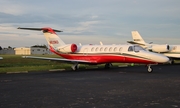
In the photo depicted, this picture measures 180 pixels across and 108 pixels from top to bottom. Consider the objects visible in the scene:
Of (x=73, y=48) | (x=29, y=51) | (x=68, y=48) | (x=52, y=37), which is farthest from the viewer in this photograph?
(x=29, y=51)

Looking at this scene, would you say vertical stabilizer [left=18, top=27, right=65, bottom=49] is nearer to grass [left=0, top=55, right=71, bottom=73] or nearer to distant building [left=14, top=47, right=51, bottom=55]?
grass [left=0, top=55, right=71, bottom=73]

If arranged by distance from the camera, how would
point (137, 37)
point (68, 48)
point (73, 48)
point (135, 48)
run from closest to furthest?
point (135, 48), point (73, 48), point (68, 48), point (137, 37)

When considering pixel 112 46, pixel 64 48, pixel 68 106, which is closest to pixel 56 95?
pixel 68 106

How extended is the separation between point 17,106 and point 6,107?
0.97ft

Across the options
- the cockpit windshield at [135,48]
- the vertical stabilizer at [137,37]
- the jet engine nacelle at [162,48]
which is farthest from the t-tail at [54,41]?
the vertical stabilizer at [137,37]

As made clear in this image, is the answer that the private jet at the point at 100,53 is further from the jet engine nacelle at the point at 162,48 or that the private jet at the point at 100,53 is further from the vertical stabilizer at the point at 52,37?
the jet engine nacelle at the point at 162,48

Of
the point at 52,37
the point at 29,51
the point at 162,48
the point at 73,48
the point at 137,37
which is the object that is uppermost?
the point at 137,37

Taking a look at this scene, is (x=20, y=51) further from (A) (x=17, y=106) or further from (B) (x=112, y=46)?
(A) (x=17, y=106)

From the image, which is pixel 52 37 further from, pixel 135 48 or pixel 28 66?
pixel 135 48

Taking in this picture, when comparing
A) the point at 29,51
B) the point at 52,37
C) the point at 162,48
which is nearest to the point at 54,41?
the point at 52,37

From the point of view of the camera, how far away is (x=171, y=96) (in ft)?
26.2

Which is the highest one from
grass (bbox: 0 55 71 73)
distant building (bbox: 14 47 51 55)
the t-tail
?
the t-tail

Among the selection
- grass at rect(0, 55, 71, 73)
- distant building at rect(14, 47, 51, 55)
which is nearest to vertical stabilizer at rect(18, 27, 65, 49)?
grass at rect(0, 55, 71, 73)

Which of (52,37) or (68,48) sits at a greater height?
(52,37)
